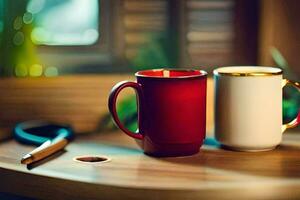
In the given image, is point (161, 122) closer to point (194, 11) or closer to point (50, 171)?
point (50, 171)

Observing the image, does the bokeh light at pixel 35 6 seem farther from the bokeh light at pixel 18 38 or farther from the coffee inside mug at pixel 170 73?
the coffee inside mug at pixel 170 73

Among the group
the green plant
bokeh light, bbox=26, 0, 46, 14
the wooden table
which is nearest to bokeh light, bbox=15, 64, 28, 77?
bokeh light, bbox=26, 0, 46, 14

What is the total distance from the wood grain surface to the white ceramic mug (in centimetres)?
21

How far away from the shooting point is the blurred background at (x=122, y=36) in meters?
1.24

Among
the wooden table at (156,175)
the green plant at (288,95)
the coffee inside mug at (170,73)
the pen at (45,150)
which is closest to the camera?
the wooden table at (156,175)

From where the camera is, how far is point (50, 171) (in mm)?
857

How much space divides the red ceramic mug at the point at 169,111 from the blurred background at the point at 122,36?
11.2 inches

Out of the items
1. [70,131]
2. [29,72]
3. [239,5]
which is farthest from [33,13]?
[239,5]

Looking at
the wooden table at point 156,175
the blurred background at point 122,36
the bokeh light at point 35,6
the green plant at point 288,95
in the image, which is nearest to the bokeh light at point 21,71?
the blurred background at point 122,36

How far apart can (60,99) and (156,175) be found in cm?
42

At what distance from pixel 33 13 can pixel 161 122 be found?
44cm

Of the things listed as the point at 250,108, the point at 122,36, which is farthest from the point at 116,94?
the point at 122,36

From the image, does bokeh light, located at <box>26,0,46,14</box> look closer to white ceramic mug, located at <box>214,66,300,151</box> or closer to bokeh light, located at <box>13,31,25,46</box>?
bokeh light, located at <box>13,31,25,46</box>

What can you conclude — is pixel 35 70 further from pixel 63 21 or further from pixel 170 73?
pixel 170 73
